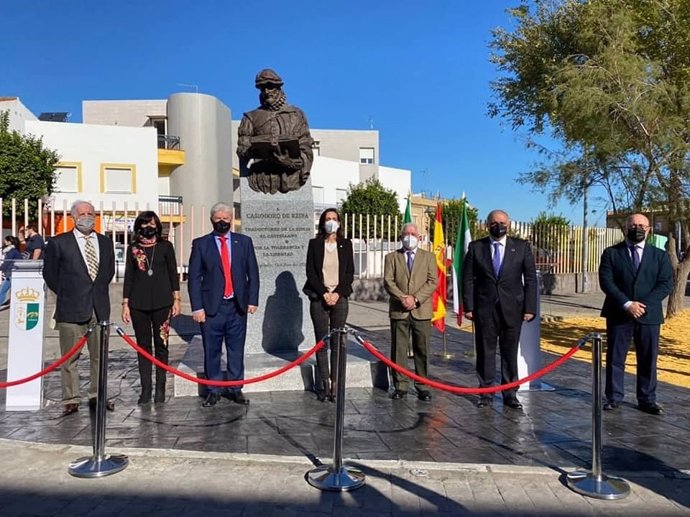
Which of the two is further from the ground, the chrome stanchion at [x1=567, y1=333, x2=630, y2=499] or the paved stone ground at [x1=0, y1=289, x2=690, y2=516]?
the chrome stanchion at [x1=567, y1=333, x2=630, y2=499]

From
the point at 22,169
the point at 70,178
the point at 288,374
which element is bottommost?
the point at 288,374

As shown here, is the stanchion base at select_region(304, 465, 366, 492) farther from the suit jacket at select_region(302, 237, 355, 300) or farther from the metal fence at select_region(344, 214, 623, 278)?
the metal fence at select_region(344, 214, 623, 278)

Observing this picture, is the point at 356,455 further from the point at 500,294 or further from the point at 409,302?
the point at 500,294

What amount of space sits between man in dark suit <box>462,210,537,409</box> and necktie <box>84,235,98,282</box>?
3690mm

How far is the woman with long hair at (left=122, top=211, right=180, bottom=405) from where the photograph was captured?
5898mm

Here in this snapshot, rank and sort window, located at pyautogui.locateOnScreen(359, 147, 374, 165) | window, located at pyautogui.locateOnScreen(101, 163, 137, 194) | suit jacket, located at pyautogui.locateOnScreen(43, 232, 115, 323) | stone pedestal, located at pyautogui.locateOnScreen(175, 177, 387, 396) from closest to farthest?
suit jacket, located at pyautogui.locateOnScreen(43, 232, 115, 323) < stone pedestal, located at pyautogui.locateOnScreen(175, 177, 387, 396) < window, located at pyautogui.locateOnScreen(101, 163, 137, 194) < window, located at pyautogui.locateOnScreen(359, 147, 374, 165)

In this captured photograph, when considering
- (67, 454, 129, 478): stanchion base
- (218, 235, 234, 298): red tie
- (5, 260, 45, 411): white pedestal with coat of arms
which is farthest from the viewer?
(218, 235, 234, 298): red tie

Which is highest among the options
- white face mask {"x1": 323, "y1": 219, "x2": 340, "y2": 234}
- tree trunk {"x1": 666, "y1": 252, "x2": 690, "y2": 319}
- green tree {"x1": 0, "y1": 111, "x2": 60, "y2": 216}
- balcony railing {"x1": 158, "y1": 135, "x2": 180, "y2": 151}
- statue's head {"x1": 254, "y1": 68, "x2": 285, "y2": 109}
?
balcony railing {"x1": 158, "y1": 135, "x2": 180, "y2": 151}

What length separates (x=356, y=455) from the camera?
4598 millimetres

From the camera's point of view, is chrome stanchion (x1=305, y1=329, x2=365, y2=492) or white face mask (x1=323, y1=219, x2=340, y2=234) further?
white face mask (x1=323, y1=219, x2=340, y2=234)

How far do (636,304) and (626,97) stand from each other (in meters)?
6.44

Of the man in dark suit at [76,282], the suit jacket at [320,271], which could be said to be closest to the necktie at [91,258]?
the man in dark suit at [76,282]

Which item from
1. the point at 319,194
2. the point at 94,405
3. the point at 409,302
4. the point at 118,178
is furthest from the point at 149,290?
the point at 319,194

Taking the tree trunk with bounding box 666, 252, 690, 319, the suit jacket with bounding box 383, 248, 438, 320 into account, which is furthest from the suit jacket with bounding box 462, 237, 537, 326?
the tree trunk with bounding box 666, 252, 690, 319
